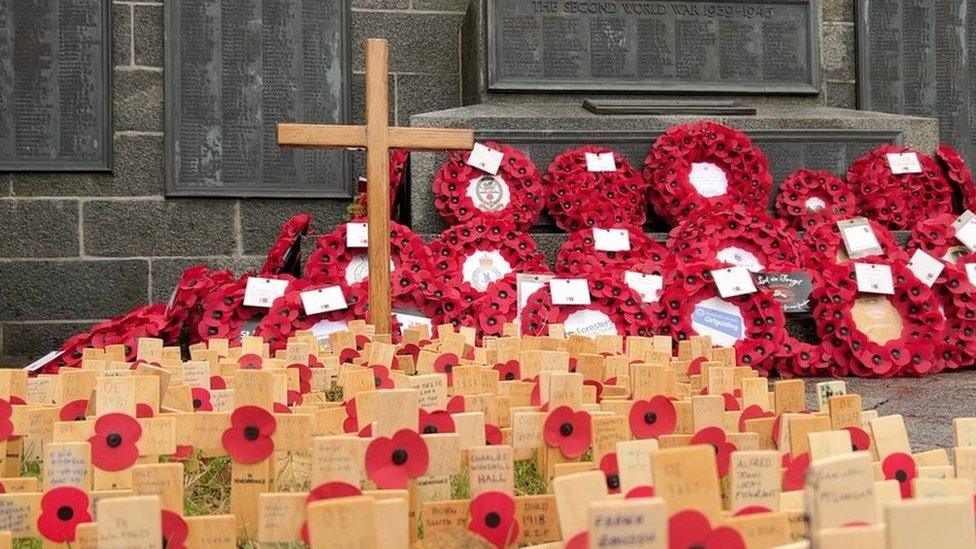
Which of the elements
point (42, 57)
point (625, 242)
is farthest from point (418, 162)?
point (42, 57)

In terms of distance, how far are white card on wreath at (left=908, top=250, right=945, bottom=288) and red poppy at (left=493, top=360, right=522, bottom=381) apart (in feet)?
8.45

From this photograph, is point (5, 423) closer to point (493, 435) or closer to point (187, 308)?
point (493, 435)

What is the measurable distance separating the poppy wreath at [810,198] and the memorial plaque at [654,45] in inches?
34.5

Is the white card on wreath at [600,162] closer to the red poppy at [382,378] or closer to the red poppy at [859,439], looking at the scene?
the red poppy at [382,378]

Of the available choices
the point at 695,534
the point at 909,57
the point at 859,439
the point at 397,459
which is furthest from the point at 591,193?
the point at 695,534

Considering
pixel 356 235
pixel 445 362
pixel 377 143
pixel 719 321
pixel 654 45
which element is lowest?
pixel 445 362

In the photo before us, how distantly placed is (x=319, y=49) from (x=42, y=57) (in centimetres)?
147

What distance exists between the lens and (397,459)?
59.7 inches

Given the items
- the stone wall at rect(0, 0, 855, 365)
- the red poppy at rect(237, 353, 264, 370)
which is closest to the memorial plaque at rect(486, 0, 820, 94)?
→ the stone wall at rect(0, 0, 855, 365)

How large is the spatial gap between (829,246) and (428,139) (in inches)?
78.5

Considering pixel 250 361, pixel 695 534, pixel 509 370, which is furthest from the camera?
pixel 250 361

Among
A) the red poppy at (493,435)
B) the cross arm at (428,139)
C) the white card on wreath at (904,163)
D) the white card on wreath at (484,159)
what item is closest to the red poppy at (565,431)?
the red poppy at (493,435)

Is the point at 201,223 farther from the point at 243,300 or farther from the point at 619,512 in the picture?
the point at 619,512

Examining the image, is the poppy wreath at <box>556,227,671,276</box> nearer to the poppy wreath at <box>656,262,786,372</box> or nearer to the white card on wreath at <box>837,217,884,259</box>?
the poppy wreath at <box>656,262,786,372</box>
